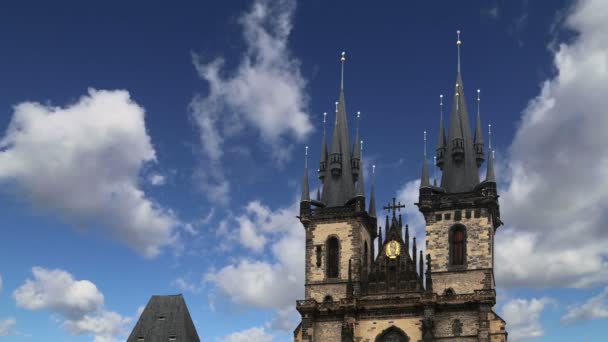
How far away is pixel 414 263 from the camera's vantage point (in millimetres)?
60406

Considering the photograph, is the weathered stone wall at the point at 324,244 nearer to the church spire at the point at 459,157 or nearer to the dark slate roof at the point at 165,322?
the church spire at the point at 459,157

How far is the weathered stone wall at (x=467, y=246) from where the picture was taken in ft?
191

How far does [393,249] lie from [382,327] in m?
5.98

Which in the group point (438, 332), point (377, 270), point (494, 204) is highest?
point (494, 204)

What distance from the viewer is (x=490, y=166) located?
61562 millimetres

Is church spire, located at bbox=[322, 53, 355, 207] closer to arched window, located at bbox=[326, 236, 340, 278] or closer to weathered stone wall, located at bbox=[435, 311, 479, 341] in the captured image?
arched window, located at bbox=[326, 236, 340, 278]

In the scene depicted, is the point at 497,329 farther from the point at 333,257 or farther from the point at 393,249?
the point at 333,257

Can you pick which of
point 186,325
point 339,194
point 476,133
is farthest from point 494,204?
point 186,325

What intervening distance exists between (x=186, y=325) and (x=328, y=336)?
10442 mm

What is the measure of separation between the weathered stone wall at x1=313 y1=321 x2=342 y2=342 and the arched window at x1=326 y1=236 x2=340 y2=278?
3.68m

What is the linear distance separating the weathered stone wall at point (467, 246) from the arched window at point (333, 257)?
6801mm

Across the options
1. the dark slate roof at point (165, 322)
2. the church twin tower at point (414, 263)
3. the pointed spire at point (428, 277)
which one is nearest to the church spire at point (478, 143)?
the church twin tower at point (414, 263)

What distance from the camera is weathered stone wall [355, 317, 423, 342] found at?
58.1m

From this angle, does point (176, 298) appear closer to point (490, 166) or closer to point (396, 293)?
point (396, 293)
